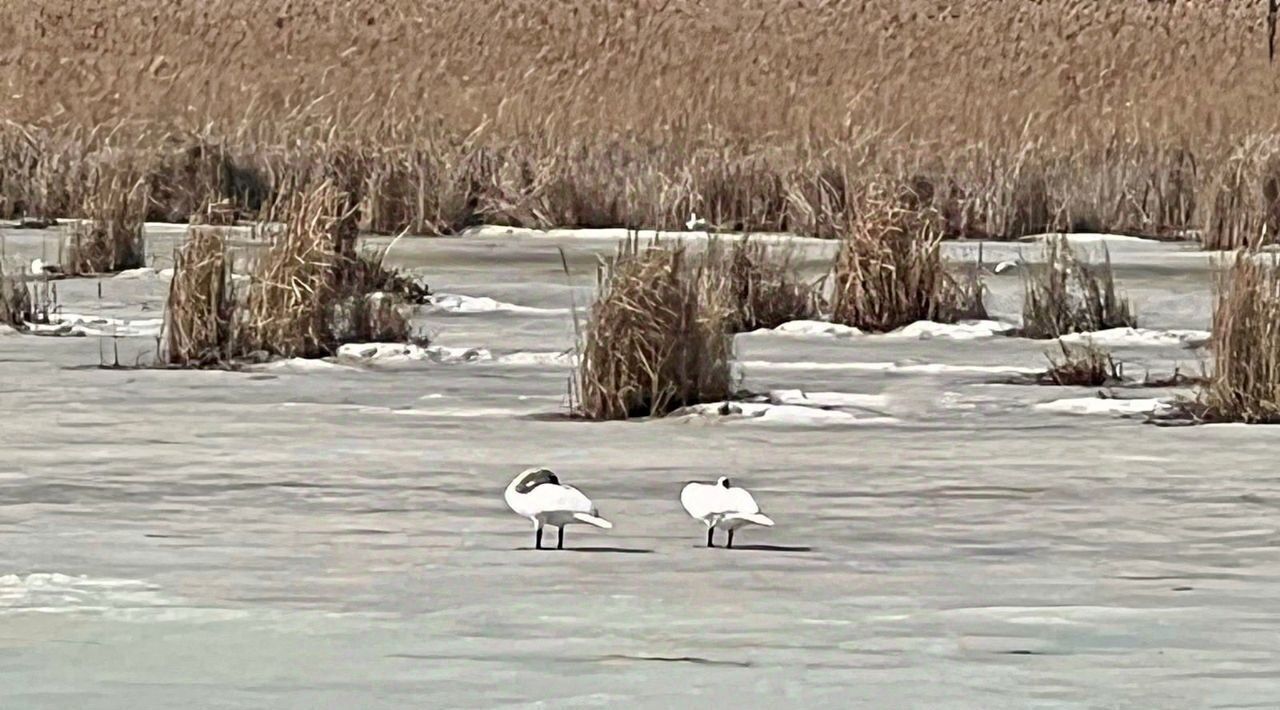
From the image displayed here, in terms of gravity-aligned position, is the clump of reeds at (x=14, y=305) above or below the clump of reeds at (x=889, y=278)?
below

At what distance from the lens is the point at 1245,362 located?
967cm

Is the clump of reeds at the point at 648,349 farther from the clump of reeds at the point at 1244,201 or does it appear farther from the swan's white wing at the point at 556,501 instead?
the clump of reeds at the point at 1244,201

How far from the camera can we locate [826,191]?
18.9 metres

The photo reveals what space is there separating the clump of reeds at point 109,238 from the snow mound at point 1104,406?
24.2 ft

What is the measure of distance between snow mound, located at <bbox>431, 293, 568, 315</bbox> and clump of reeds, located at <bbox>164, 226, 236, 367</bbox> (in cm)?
225

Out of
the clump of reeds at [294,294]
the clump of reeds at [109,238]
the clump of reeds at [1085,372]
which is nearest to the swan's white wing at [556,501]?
the clump of reeds at [1085,372]

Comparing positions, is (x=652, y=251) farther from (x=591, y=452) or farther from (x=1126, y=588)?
(x=1126, y=588)

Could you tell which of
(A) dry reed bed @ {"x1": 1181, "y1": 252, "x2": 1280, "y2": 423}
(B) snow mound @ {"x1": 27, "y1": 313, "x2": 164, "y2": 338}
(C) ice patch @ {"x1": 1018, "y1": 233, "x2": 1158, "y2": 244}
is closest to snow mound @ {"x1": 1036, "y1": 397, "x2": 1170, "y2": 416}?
(A) dry reed bed @ {"x1": 1181, "y1": 252, "x2": 1280, "y2": 423}

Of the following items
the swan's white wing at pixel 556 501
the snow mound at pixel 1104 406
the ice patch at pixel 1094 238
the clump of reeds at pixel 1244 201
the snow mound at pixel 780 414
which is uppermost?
the clump of reeds at pixel 1244 201

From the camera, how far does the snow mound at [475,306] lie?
554 inches

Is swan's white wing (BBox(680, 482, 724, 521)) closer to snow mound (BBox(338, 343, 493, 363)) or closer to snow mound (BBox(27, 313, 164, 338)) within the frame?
snow mound (BBox(338, 343, 493, 363))

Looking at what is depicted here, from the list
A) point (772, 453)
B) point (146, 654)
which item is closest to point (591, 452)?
point (772, 453)

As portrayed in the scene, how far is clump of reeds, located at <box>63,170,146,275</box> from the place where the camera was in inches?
640

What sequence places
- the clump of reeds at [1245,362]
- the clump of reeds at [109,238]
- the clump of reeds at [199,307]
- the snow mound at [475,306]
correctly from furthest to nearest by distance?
the clump of reeds at [109,238] → the snow mound at [475,306] → the clump of reeds at [199,307] → the clump of reeds at [1245,362]
